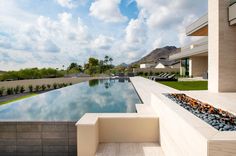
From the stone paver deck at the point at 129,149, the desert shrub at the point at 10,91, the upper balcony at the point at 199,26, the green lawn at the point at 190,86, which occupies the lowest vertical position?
the stone paver deck at the point at 129,149

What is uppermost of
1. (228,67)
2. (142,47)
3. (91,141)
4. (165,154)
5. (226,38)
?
(142,47)

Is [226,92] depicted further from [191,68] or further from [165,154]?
[191,68]

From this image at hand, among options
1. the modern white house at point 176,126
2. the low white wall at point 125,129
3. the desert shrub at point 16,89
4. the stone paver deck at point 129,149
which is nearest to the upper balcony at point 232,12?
the modern white house at point 176,126

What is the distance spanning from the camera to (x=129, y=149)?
4094mm

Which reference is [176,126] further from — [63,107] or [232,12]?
[232,12]

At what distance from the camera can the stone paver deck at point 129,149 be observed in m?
3.89

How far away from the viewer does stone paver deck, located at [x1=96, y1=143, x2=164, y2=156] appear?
153 inches

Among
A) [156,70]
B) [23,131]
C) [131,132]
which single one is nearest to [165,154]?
[131,132]

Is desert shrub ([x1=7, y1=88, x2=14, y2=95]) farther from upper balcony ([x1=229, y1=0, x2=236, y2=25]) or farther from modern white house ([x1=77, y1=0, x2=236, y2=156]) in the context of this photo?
upper balcony ([x1=229, y1=0, x2=236, y2=25])

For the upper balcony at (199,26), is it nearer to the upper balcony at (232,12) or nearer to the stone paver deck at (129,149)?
the upper balcony at (232,12)

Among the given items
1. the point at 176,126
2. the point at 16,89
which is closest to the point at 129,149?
the point at 176,126

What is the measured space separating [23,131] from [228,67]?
25.1ft

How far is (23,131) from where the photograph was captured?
14.3 ft

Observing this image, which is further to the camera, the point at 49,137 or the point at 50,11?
the point at 50,11
